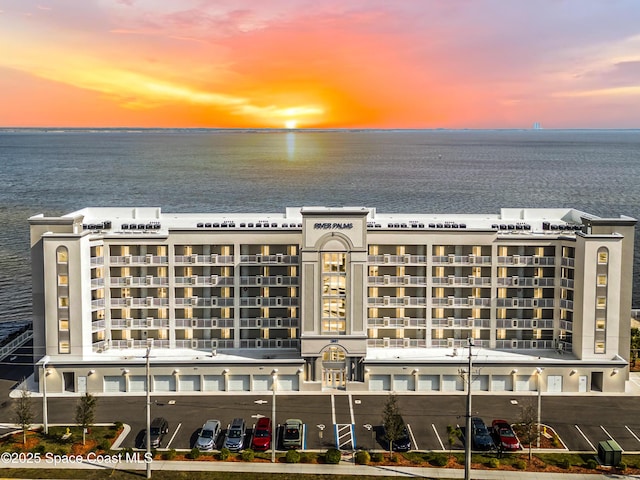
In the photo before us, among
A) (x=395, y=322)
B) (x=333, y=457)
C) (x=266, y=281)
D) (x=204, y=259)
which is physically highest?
(x=204, y=259)

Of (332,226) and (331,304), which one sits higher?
(332,226)

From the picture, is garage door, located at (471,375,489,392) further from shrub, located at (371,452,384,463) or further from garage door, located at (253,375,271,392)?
garage door, located at (253,375,271,392)

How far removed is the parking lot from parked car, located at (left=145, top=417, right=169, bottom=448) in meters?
0.57

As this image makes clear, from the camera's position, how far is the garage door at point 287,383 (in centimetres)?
7531

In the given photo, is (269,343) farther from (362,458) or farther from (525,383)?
(525,383)

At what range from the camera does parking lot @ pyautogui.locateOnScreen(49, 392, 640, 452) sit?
208ft

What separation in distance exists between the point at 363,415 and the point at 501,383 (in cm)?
1625

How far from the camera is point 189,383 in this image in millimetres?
75625

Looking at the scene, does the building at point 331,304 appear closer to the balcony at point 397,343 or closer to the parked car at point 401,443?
the balcony at point 397,343

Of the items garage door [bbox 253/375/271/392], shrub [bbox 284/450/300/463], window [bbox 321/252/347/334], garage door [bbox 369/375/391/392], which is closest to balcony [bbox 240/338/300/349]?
garage door [bbox 253/375/271/392]

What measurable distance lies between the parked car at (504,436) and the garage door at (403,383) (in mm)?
11809

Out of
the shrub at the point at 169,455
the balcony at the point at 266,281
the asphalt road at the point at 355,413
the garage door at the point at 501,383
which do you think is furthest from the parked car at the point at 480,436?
the balcony at the point at 266,281

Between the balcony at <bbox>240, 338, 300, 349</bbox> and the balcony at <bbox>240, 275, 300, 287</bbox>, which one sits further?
the balcony at <bbox>240, 338, 300, 349</bbox>

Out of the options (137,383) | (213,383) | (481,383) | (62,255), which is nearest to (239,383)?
(213,383)
